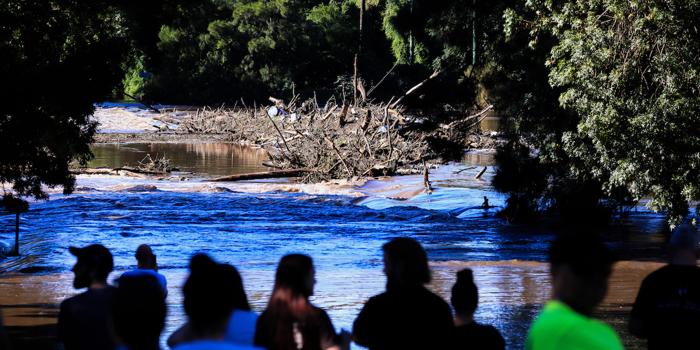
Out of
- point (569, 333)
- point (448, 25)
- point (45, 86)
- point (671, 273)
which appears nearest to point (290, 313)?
point (569, 333)

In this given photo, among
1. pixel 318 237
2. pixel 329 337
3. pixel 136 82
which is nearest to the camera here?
pixel 329 337

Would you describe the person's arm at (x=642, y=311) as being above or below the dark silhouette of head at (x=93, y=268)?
below

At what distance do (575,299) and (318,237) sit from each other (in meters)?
17.3

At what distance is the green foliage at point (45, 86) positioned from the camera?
12852 millimetres

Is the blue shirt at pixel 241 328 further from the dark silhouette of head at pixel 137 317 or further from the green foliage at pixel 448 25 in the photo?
the green foliage at pixel 448 25

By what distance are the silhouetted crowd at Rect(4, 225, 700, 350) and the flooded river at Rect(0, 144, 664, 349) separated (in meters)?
4.33

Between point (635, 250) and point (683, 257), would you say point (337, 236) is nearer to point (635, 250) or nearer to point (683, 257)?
point (635, 250)

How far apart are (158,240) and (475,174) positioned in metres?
15.2

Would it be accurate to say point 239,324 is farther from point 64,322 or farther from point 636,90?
point 636,90

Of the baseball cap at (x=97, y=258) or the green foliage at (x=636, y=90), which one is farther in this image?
the green foliage at (x=636, y=90)

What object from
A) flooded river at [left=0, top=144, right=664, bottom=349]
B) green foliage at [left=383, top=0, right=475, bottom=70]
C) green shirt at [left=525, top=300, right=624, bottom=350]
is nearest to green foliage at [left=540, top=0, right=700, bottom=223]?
flooded river at [left=0, top=144, right=664, bottom=349]

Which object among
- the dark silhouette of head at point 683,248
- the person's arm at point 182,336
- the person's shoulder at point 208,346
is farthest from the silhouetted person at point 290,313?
the dark silhouette of head at point 683,248

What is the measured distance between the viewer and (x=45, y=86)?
518 inches

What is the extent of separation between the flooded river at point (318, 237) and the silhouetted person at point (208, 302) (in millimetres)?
6183
